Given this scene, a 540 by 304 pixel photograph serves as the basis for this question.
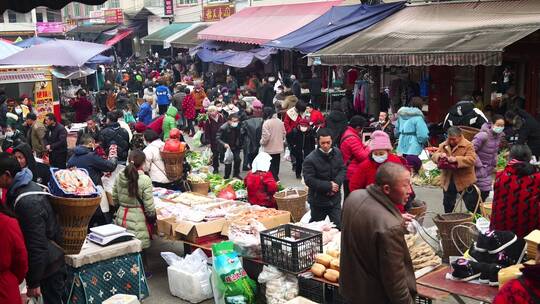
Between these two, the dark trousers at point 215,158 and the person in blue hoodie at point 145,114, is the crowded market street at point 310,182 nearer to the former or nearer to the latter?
the dark trousers at point 215,158

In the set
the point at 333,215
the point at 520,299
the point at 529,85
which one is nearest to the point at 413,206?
the point at 333,215

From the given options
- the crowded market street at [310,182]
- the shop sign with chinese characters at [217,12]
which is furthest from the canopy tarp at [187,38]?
the crowded market street at [310,182]

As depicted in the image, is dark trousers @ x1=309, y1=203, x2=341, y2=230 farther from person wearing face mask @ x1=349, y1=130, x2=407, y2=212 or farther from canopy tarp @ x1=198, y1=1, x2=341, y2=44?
canopy tarp @ x1=198, y1=1, x2=341, y2=44

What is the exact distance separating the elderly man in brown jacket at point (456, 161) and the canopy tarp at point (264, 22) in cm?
1429

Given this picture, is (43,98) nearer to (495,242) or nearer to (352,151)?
(352,151)

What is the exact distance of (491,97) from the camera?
16.5 metres

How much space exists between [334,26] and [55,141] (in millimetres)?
10361

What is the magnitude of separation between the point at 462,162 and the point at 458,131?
45cm

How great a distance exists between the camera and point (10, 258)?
15.9 ft

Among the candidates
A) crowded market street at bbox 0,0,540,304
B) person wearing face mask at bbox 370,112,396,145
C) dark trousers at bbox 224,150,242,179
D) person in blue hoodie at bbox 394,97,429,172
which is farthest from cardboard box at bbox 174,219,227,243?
person wearing face mask at bbox 370,112,396,145

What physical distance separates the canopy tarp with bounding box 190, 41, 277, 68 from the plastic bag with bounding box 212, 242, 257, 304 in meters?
17.7

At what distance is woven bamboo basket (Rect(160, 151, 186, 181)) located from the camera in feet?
33.0

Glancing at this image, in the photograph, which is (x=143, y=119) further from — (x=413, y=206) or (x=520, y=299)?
(x=520, y=299)

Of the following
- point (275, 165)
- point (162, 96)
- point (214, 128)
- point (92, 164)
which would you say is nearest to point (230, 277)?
point (92, 164)
